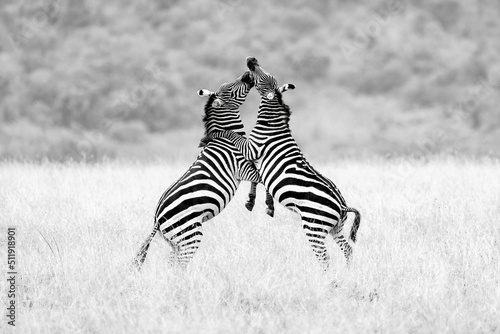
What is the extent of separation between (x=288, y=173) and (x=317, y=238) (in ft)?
2.37

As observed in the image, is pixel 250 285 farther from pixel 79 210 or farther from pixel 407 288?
pixel 79 210

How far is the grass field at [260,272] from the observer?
570 centimetres

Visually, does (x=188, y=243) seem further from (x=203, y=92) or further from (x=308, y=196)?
(x=203, y=92)

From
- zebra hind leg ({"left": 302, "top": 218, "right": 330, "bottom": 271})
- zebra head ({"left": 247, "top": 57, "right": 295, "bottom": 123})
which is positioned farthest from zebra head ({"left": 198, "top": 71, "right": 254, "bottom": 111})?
zebra hind leg ({"left": 302, "top": 218, "right": 330, "bottom": 271})

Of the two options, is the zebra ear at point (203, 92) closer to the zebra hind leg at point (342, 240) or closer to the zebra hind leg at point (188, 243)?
the zebra hind leg at point (188, 243)

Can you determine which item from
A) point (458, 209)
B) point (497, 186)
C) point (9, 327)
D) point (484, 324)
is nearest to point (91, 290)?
point (9, 327)

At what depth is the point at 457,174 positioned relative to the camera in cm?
1341

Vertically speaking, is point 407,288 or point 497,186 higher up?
point 497,186

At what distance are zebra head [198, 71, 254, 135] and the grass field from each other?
1.46 m

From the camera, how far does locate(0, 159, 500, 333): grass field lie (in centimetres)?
570

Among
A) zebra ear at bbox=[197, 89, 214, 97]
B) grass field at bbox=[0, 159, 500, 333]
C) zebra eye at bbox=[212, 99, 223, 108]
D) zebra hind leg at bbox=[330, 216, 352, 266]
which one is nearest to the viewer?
grass field at bbox=[0, 159, 500, 333]

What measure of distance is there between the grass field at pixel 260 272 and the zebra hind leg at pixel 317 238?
0.43 ft

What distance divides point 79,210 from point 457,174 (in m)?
7.76

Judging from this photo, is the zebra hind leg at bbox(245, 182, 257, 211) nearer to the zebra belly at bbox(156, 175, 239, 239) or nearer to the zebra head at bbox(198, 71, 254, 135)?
the zebra belly at bbox(156, 175, 239, 239)
